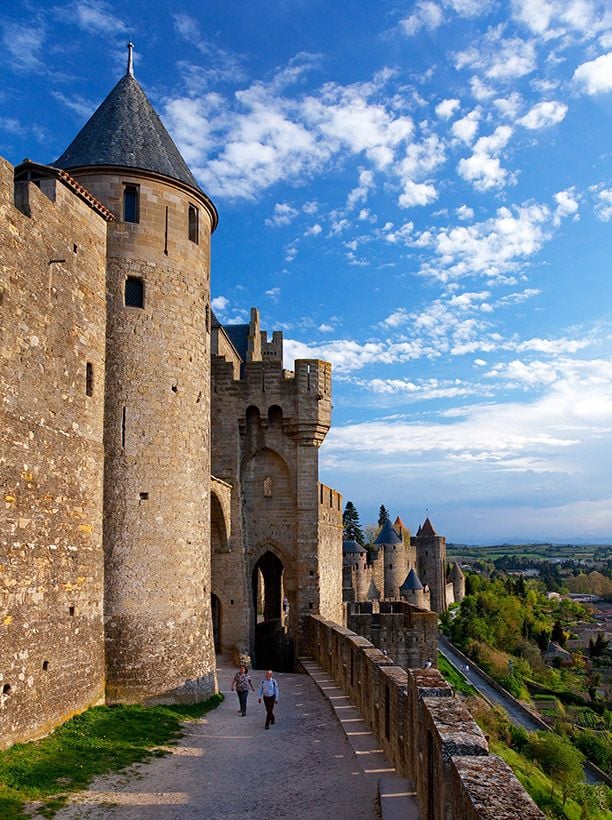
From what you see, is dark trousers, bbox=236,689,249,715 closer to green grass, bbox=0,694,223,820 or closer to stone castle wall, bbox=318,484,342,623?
green grass, bbox=0,694,223,820

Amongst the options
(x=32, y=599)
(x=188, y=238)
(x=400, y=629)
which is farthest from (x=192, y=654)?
(x=400, y=629)

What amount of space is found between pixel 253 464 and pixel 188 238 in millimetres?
9759

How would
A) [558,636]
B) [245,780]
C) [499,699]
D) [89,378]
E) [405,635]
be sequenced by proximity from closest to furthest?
[245,780] → [89,378] → [405,635] → [499,699] → [558,636]

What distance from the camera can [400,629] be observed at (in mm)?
26797

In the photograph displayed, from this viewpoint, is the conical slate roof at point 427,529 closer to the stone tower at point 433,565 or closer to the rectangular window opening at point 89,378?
the stone tower at point 433,565

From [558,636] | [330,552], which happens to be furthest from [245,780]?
[558,636]

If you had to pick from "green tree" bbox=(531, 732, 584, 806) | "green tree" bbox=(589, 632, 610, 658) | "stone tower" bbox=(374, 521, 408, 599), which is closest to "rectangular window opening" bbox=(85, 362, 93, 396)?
"green tree" bbox=(531, 732, 584, 806)

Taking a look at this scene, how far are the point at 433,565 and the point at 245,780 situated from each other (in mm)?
69053

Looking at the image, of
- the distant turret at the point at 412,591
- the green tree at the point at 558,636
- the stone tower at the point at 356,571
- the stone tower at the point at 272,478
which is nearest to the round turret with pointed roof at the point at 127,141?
the stone tower at the point at 272,478

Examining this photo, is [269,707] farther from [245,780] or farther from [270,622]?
[270,622]

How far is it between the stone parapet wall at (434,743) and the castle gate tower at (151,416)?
3.99m

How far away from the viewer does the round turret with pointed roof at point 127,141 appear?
17000mm

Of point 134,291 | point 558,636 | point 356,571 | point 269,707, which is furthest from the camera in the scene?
point 558,636

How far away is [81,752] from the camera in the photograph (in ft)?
40.1
